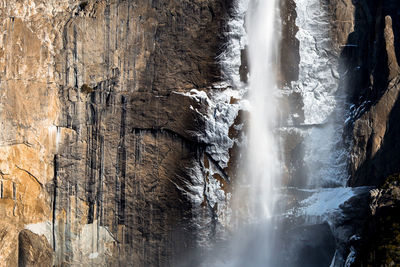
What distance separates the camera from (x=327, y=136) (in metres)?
14.4

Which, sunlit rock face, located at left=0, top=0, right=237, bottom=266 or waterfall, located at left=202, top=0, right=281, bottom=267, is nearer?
sunlit rock face, located at left=0, top=0, right=237, bottom=266

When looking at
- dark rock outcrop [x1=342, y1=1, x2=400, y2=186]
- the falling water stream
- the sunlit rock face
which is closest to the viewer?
dark rock outcrop [x1=342, y1=1, x2=400, y2=186]

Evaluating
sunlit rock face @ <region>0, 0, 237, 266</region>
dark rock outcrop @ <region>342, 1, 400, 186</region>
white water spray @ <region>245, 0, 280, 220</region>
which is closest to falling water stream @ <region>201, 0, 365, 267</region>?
white water spray @ <region>245, 0, 280, 220</region>

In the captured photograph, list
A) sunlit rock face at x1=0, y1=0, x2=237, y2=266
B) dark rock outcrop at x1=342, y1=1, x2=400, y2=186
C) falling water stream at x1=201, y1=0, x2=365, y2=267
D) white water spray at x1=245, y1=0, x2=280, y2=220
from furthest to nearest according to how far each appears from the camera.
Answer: white water spray at x1=245, y1=0, x2=280, y2=220, falling water stream at x1=201, y1=0, x2=365, y2=267, sunlit rock face at x1=0, y1=0, x2=237, y2=266, dark rock outcrop at x1=342, y1=1, x2=400, y2=186

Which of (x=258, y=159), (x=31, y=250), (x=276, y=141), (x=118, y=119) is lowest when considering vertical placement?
(x=31, y=250)

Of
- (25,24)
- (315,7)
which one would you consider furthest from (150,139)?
(315,7)

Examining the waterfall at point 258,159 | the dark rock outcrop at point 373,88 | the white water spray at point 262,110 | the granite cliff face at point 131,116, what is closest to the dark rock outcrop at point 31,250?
the granite cliff face at point 131,116

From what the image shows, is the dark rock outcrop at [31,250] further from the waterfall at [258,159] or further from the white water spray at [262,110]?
the white water spray at [262,110]

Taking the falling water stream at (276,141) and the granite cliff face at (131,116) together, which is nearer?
the granite cliff face at (131,116)

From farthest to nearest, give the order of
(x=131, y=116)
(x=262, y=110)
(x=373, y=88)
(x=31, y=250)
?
(x=262, y=110) < (x=31, y=250) < (x=131, y=116) < (x=373, y=88)

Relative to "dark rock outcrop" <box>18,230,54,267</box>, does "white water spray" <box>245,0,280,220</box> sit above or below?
above

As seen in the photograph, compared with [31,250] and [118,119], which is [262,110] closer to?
[118,119]

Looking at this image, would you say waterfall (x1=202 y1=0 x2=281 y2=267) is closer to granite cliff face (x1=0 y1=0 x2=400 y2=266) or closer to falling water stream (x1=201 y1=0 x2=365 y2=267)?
falling water stream (x1=201 y1=0 x2=365 y2=267)

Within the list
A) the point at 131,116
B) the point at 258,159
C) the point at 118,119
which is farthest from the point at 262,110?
the point at 118,119
